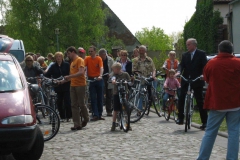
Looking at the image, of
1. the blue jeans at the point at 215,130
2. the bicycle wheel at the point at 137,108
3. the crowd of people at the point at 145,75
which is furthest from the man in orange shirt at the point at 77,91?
the blue jeans at the point at 215,130

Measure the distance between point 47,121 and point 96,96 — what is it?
15.9 ft

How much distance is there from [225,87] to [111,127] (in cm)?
586

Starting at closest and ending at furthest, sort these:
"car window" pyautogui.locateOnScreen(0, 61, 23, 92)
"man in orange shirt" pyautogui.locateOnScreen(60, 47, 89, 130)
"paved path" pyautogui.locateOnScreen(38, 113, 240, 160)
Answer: "car window" pyautogui.locateOnScreen(0, 61, 23, 92) → "paved path" pyautogui.locateOnScreen(38, 113, 240, 160) → "man in orange shirt" pyautogui.locateOnScreen(60, 47, 89, 130)

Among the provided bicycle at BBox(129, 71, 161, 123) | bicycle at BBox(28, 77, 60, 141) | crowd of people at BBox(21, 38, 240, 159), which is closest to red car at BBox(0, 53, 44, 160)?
bicycle at BBox(28, 77, 60, 141)

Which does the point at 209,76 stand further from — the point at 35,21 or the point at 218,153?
the point at 35,21

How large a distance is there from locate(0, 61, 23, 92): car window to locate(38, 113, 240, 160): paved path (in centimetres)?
121

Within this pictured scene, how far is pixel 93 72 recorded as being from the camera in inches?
682

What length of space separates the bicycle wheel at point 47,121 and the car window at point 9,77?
7.36 feet

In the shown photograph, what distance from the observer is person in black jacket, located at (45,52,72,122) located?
1639 cm

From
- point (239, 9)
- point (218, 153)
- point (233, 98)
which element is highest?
point (239, 9)

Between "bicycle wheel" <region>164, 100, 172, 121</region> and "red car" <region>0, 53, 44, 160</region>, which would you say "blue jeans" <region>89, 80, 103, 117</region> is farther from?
"red car" <region>0, 53, 44, 160</region>

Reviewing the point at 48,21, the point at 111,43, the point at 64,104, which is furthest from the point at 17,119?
the point at 111,43


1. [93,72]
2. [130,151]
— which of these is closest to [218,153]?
[130,151]

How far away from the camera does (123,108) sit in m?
14.0
